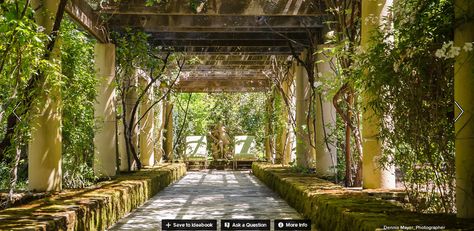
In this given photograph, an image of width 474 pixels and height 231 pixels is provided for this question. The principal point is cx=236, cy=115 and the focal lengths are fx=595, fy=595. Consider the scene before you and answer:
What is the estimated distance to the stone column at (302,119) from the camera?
13.5 m

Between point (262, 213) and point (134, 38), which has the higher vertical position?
point (134, 38)

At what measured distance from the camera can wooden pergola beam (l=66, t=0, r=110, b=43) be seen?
28.2ft

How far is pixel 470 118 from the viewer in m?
4.07

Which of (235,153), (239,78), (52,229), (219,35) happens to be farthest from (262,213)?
(235,153)

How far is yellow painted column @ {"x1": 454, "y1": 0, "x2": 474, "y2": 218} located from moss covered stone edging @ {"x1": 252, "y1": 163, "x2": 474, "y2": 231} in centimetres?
18

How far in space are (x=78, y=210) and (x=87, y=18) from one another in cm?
494

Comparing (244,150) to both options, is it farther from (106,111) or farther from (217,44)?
(106,111)

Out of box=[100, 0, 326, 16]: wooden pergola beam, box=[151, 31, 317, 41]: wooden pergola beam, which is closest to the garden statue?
box=[151, 31, 317, 41]: wooden pergola beam

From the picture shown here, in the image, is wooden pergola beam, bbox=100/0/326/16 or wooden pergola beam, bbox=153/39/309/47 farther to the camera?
wooden pergola beam, bbox=153/39/309/47

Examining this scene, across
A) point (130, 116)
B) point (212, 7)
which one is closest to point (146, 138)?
point (130, 116)

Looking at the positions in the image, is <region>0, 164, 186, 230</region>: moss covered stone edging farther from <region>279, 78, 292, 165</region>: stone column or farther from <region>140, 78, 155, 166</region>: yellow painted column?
<region>279, 78, 292, 165</region>: stone column

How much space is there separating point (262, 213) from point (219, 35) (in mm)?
5691

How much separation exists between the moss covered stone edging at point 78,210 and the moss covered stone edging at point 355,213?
2.26 metres

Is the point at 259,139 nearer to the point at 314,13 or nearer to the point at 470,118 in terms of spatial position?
the point at 314,13
